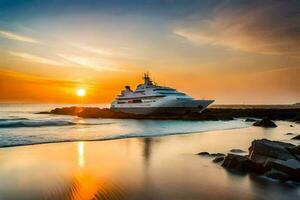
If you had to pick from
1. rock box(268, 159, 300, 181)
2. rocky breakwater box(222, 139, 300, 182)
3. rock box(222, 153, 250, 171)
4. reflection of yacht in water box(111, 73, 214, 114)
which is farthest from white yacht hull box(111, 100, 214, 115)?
rock box(268, 159, 300, 181)

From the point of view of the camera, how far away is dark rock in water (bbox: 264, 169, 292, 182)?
32.0 feet

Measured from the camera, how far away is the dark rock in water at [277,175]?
32.0ft

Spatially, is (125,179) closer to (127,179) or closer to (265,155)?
(127,179)

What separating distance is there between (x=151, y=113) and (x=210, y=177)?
58519 mm

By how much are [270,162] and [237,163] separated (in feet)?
4.18

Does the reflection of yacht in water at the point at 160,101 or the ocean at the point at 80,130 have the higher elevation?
the reflection of yacht in water at the point at 160,101

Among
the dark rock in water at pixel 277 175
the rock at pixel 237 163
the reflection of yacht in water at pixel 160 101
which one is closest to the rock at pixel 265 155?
the rock at pixel 237 163

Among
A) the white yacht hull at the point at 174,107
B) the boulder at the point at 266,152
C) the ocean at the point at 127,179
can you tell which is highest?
the white yacht hull at the point at 174,107

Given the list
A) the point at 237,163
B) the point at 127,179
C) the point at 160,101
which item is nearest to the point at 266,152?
the point at 237,163

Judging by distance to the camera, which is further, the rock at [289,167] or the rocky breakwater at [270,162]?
the rocky breakwater at [270,162]

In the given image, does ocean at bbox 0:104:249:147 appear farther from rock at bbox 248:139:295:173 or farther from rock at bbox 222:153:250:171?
rock at bbox 248:139:295:173

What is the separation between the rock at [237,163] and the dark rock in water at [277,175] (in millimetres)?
1097

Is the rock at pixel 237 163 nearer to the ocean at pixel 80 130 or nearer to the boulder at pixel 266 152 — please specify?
the boulder at pixel 266 152

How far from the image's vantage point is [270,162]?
1083 cm
